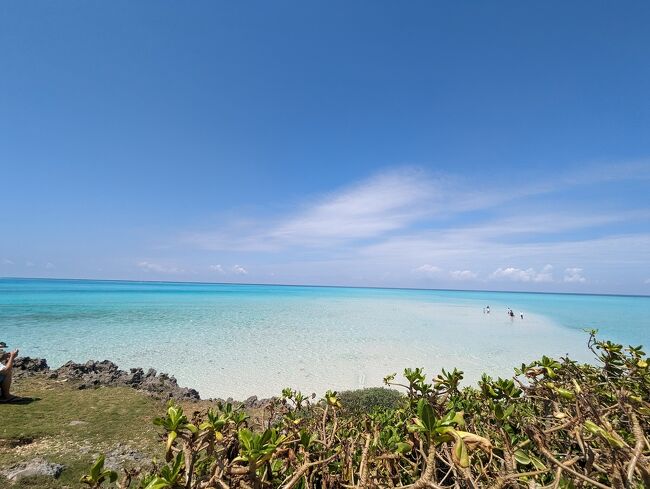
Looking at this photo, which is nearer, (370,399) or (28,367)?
(370,399)

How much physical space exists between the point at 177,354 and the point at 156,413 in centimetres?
985

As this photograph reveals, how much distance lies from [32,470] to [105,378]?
5839 millimetres

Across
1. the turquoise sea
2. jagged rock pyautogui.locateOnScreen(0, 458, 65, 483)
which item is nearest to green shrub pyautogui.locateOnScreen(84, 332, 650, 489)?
jagged rock pyautogui.locateOnScreen(0, 458, 65, 483)

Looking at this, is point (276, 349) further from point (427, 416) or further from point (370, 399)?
point (427, 416)

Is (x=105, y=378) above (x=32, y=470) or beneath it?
beneath

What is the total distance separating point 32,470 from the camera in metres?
4.45

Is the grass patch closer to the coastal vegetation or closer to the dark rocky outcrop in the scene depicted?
the dark rocky outcrop

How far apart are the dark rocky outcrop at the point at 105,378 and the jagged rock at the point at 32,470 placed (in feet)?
13.3

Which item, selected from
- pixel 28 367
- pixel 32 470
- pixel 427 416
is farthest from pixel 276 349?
pixel 427 416

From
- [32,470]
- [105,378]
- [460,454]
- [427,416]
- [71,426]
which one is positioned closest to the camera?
[460,454]

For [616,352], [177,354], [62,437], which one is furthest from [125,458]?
[177,354]

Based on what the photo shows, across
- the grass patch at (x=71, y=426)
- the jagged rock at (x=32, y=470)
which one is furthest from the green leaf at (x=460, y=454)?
the jagged rock at (x=32, y=470)

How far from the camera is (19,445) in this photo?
17.3ft

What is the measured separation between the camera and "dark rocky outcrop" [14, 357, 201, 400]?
9170 millimetres
